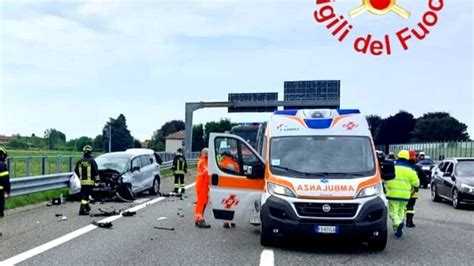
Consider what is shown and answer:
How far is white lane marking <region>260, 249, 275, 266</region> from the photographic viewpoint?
802cm

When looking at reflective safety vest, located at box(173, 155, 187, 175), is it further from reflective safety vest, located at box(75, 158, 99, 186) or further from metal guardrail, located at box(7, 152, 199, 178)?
reflective safety vest, located at box(75, 158, 99, 186)

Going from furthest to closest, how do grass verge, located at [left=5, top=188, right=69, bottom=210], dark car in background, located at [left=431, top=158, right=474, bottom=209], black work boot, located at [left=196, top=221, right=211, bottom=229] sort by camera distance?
1. dark car in background, located at [left=431, top=158, right=474, bottom=209]
2. grass verge, located at [left=5, top=188, right=69, bottom=210]
3. black work boot, located at [left=196, top=221, right=211, bottom=229]

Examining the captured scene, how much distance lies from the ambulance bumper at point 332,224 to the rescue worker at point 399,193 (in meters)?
1.74

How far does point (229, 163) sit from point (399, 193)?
122 inches

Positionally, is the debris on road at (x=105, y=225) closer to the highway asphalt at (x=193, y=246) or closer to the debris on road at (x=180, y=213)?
the highway asphalt at (x=193, y=246)

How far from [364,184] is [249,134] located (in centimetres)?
2003

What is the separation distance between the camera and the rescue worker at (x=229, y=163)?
10383 millimetres

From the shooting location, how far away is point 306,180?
894cm

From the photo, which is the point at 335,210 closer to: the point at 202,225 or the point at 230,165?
the point at 230,165

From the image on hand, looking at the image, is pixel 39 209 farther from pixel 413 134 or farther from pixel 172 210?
pixel 413 134

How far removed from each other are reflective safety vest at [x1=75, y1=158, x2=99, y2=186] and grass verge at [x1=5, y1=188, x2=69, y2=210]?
2.02 m

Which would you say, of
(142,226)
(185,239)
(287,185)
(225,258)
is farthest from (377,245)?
(142,226)

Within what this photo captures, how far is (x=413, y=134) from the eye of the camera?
11206cm

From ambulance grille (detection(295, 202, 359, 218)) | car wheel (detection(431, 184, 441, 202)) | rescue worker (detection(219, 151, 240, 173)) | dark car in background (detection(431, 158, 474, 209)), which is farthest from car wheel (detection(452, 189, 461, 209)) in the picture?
ambulance grille (detection(295, 202, 359, 218))
